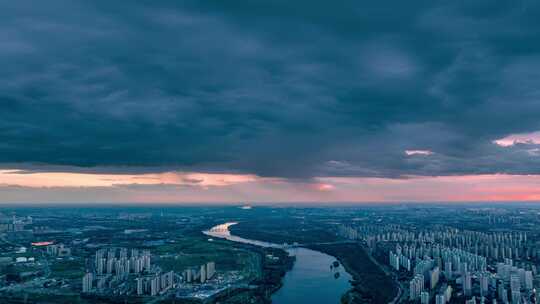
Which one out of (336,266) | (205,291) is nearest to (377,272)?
(336,266)

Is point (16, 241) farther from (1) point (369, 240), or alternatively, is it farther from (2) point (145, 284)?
(1) point (369, 240)

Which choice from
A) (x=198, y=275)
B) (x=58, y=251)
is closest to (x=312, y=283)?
(x=198, y=275)

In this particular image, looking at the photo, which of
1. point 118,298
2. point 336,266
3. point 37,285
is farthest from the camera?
point 336,266

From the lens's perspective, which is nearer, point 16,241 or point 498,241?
point 498,241

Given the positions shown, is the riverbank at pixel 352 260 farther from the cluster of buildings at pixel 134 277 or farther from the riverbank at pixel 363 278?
the cluster of buildings at pixel 134 277

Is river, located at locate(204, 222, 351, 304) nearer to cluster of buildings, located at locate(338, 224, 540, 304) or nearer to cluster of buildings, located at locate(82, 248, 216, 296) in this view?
cluster of buildings, located at locate(338, 224, 540, 304)
